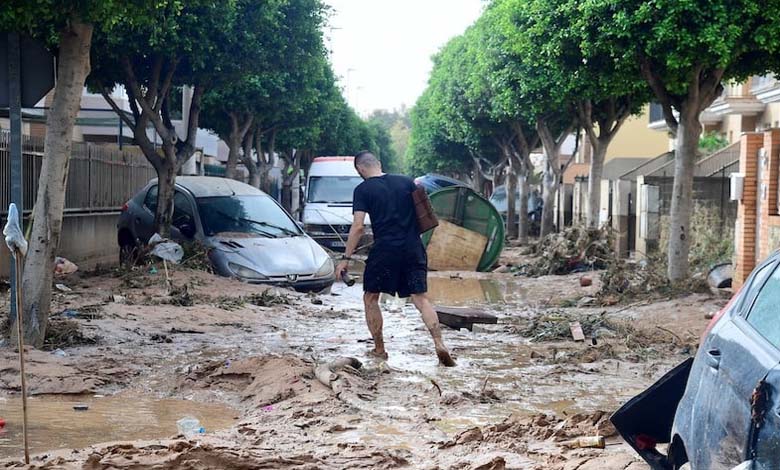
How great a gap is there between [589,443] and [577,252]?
52.3 feet

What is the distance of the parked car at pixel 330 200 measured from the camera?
27188 mm

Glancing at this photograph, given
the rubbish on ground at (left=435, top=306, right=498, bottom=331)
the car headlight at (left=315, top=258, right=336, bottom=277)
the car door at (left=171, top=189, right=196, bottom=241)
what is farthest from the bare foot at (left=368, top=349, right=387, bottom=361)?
the car door at (left=171, top=189, right=196, bottom=241)

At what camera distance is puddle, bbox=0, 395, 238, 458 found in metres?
6.43

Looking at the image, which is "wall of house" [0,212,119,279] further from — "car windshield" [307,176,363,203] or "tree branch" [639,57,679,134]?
"tree branch" [639,57,679,134]

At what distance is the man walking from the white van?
16886 mm

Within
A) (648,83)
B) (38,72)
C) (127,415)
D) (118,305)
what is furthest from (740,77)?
(127,415)

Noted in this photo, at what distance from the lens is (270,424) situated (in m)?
6.89

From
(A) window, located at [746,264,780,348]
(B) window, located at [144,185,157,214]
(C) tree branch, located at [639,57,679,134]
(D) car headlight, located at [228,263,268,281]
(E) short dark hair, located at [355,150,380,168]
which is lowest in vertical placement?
(D) car headlight, located at [228,263,268,281]

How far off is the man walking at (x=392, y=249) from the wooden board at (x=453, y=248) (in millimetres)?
12988

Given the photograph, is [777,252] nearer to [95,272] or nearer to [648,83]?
[648,83]

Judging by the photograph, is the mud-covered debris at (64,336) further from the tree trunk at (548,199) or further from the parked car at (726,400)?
the tree trunk at (548,199)

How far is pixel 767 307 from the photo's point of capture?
14.1 feet

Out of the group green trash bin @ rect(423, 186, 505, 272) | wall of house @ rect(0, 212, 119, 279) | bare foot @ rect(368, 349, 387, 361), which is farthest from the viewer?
green trash bin @ rect(423, 186, 505, 272)

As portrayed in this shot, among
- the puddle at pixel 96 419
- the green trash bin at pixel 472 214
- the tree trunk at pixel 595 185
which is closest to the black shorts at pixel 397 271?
the puddle at pixel 96 419
